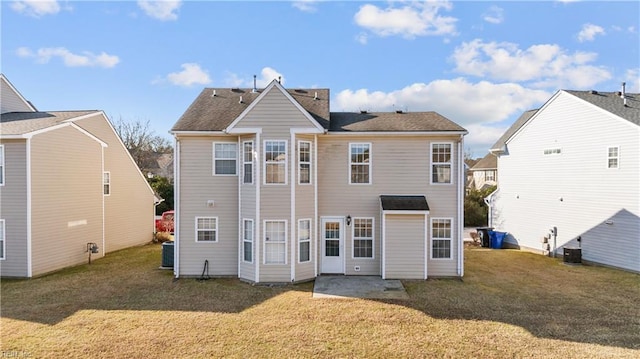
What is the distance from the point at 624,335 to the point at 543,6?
1280 centimetres

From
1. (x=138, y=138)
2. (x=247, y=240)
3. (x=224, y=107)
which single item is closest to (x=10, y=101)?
(x=224, y=107)

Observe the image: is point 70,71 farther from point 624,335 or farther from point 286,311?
point 624,335

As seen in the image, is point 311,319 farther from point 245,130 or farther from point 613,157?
point 613,157

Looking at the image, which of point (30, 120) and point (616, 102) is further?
point (616, 102)

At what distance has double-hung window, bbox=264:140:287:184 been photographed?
11.3 m

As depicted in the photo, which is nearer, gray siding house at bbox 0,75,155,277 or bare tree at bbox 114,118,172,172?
gray siding house at bbox 0,75,155,277

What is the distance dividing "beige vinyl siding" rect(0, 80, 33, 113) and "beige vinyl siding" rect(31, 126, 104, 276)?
399 cm

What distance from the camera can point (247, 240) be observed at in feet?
38.4

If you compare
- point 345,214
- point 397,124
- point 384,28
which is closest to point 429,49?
point 384,28

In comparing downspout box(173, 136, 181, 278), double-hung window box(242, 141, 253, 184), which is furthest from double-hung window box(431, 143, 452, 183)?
downspout box(173, 136, 181, 278)

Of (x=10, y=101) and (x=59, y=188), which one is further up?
(x=10, y=101)

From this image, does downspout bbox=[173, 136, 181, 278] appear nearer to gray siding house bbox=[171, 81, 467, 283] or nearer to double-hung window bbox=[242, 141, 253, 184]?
gray siding house bbox=[171, 81, 467, 283]

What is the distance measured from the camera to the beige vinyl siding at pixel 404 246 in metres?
11.7

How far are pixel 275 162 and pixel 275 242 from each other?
114 inches
